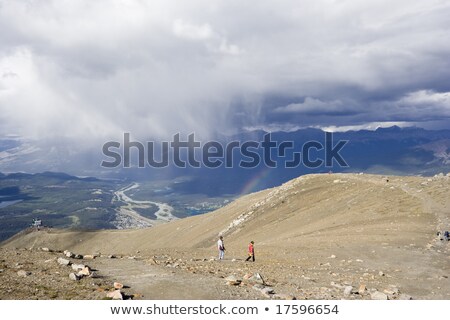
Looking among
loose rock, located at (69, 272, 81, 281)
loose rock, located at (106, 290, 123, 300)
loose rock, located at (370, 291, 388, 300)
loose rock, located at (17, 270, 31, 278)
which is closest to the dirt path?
loose rock, located at (106, 290, 123, 300)

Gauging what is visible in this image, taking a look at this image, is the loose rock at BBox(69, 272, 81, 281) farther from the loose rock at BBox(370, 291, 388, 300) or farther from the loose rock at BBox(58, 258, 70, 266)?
the loose rock at BBox(370, 291, 388, 300)

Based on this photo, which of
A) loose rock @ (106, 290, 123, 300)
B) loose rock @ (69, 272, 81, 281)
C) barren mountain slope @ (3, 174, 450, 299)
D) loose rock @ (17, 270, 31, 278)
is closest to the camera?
loose rock @ (106, 290, 123, 300)

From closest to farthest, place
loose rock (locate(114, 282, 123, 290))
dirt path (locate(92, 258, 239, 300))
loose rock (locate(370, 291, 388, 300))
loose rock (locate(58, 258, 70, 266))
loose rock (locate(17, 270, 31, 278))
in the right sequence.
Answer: dirt path (locate(92, 258, 239, 300)), loose rock (locate(114, 282, 123, 290)), loose rock (locate(370, 291, 388, 300)), loose rock (locate(17, 270, 31, 278)), loose rock (locate(58, 258, 70, 266))

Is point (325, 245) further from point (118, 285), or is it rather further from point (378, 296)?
point (118, 285)

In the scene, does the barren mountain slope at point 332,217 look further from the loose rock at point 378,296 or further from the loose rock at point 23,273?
the loose rock at point 23,273

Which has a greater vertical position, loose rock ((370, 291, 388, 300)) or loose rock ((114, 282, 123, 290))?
loose rock ((114, 282, 123, 290))

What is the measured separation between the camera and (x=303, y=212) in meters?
72.0

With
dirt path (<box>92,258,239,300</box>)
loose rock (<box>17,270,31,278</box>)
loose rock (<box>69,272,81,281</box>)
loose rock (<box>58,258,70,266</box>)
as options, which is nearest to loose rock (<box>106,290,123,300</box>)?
dirt path (<box>92,258,239,300</box>)

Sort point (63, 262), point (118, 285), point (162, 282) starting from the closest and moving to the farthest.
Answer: point (118, 285), point (162, 282), point (63, 262)

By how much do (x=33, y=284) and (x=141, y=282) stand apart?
557 centimetres

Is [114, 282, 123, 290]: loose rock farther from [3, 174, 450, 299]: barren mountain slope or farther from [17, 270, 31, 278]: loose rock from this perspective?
[17, 270, 31, 278]: loose rock

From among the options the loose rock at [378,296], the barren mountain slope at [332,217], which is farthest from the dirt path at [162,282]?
the barren mountain slope at [332,217]

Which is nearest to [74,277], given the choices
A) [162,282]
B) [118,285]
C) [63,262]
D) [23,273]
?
[118,285]

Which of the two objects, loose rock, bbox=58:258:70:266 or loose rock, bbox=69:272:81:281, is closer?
loose rock, bbox=69:272:81:281
